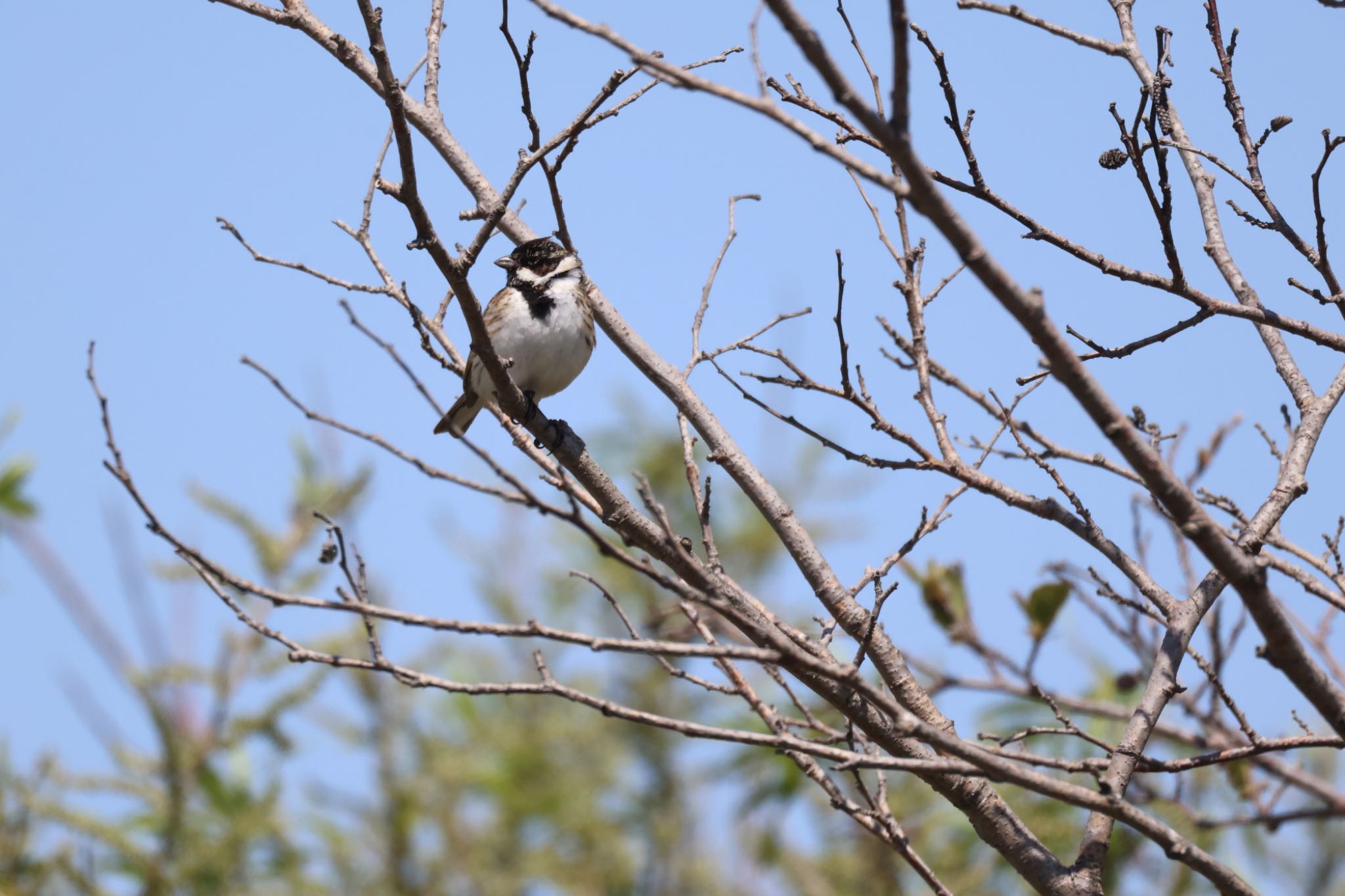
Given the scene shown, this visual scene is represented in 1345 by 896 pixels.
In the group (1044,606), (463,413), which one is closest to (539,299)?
(463,413)

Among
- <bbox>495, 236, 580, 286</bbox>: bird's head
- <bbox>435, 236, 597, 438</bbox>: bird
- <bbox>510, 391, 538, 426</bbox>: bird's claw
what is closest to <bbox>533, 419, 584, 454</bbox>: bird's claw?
<bbox>510, 391, 538, 426</bbox>: bird's claw

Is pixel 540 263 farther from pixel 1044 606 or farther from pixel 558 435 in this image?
pixel 1044 606

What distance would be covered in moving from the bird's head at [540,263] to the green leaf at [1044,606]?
216 cm

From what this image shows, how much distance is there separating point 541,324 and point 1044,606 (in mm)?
2110

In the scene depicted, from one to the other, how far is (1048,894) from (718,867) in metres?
6.76

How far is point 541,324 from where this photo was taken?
17.2 ft

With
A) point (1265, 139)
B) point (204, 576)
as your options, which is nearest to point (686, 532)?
point (1265, 139)

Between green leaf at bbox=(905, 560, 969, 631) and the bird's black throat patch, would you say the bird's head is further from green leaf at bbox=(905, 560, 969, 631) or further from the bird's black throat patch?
green leaf at bbox=(905, 560, 969, 631)

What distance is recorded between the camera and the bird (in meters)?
5.26

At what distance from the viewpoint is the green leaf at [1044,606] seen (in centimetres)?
459

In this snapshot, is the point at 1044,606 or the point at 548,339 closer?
the point at 1044,606

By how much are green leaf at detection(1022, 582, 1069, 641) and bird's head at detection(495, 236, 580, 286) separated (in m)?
2.16

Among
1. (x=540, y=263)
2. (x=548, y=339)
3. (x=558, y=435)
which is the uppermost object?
(x=540, y=263)

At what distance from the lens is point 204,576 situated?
2.51m
